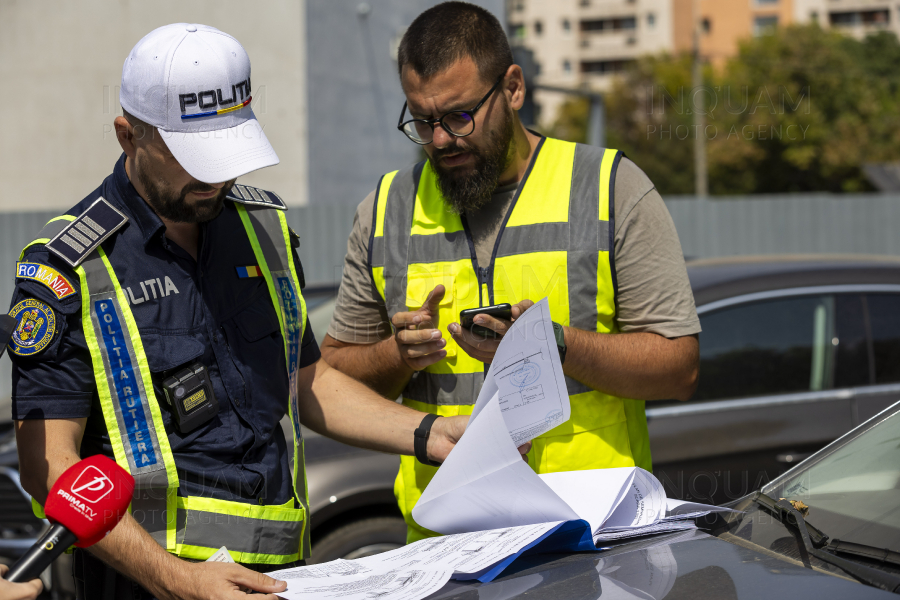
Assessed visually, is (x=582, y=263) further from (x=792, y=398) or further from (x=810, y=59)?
(x=810, y=59)

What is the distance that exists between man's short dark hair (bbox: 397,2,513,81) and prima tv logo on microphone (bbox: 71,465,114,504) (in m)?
1.31

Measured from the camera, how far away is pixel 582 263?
2.14 m

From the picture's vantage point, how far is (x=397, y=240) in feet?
7.63

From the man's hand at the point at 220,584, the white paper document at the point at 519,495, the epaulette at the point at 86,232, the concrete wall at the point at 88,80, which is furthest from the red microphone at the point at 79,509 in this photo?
the concrete wall at the point at 88,80

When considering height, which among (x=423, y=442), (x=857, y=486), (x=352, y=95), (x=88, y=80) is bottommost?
(x=857, y=486)

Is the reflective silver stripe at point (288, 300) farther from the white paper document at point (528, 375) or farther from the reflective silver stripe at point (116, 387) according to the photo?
the white paper document at point (528, 375)

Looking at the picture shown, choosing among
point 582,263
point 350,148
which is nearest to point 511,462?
point 582,263

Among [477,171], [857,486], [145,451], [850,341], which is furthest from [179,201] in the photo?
[850,341]

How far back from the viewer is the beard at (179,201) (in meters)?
1.84

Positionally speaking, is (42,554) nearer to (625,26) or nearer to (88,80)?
(88,80)

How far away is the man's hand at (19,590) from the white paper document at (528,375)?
0.80 meters

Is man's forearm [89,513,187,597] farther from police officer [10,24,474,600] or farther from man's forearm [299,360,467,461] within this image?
man's forearm [299,360,467,461]

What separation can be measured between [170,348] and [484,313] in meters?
0.68

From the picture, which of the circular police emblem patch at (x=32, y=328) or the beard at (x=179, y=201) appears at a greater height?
the beard at (x=179, y=201)
